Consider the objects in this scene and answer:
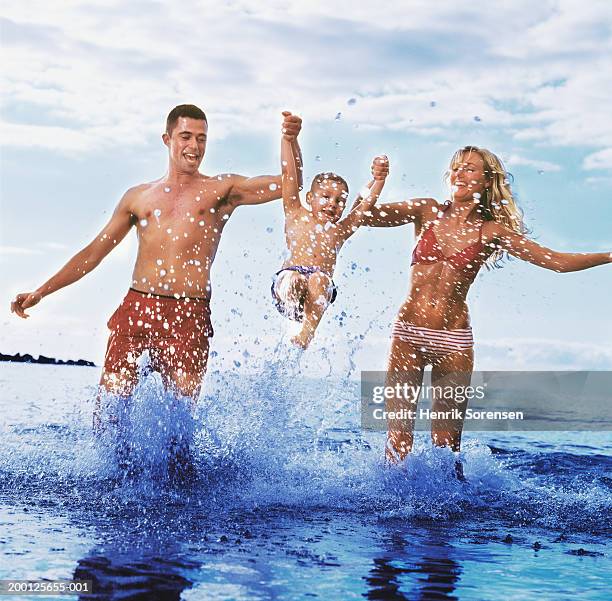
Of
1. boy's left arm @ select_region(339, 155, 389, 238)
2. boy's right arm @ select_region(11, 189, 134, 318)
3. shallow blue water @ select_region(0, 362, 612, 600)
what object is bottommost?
shallow blue water @ select_region(0, 362, 612, 600)

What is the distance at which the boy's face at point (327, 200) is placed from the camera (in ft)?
20.2

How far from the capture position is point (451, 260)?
5.82 metres

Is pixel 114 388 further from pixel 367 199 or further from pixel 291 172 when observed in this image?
pixel 367 199

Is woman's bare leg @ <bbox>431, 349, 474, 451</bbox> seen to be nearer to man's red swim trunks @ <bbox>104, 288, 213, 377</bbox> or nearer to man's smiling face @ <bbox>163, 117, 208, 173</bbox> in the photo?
man's red swim trunks @ <bbox>104, 288, 213, 377</bbox>

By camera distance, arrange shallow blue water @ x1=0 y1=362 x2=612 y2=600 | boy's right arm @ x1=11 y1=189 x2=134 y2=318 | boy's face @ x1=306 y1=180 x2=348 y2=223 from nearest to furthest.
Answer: shallow blue water @ x1=0 y1=362 x2=612 y2=600 < boy's face @ x1=306 y1=180 x2=348 y2=223 < boy's right arm @ x1=11 y1=189 x2=134 y2=318

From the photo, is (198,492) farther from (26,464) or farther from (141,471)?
(26,464)

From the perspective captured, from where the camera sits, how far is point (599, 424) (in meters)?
15.0

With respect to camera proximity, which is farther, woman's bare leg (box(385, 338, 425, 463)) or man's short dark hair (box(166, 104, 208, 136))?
man's short dark hair (box(166, 104, 208, 136))

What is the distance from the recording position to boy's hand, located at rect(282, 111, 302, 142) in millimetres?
5855

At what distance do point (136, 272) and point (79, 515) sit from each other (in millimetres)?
2024

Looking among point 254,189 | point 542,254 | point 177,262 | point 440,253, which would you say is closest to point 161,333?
point 177,262

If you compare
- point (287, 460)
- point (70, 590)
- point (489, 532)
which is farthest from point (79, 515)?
point (489, 532)

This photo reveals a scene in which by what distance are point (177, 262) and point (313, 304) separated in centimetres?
104

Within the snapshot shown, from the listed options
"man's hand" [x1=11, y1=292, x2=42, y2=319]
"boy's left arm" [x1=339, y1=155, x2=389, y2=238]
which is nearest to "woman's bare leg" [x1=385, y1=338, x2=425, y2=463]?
"boy's left arm" [x1=339, y1=155, x2=389, y2=238]
